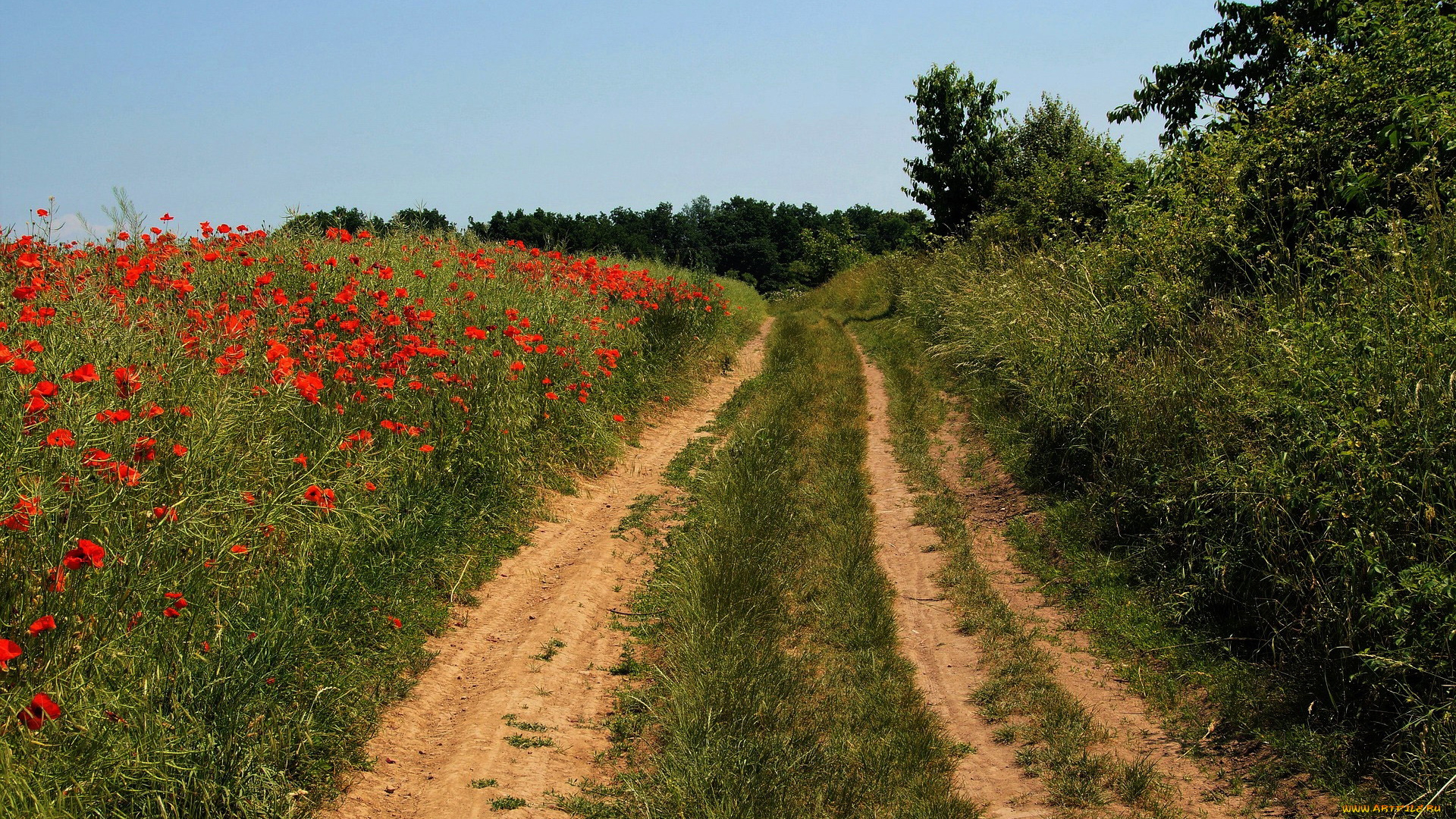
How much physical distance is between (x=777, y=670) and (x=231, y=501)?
2620 millimetres

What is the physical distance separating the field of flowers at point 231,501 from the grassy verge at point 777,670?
1.26 m

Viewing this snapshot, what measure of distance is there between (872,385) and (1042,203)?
19.5 feet

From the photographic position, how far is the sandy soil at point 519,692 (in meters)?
3.41

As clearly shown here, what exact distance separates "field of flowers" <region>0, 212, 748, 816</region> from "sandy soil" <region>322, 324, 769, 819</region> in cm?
17

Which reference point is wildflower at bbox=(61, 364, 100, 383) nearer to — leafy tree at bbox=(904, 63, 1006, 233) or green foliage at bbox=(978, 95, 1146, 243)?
green foliage at bbox=(978, 95, 1146, 243)

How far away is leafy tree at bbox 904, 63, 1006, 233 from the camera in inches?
808

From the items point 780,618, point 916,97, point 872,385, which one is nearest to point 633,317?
point 872,385

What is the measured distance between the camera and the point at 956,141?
68.6ft

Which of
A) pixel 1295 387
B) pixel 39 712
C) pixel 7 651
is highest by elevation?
pixel 1295 387

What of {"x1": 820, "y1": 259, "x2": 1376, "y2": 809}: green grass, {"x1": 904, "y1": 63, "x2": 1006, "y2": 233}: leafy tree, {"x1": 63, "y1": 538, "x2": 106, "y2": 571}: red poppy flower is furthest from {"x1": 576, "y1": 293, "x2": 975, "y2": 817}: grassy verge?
{"x1": 904, "y1": 63, "x2": 1006, "y2": 233}: leafy tree

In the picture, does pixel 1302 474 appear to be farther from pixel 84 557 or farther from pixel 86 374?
pixel 86 374

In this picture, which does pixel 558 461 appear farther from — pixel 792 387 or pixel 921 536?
pixel 792 387

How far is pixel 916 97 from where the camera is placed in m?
21.3

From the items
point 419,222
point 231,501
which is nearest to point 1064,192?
→ point 419,222
